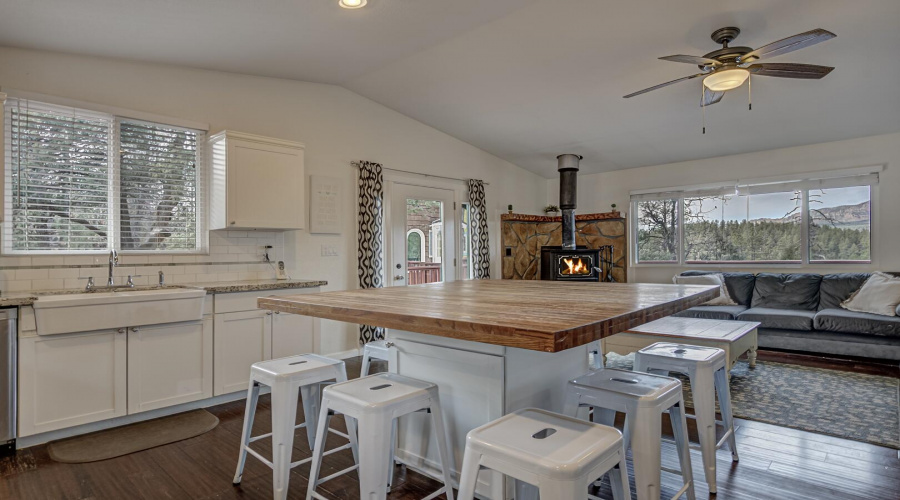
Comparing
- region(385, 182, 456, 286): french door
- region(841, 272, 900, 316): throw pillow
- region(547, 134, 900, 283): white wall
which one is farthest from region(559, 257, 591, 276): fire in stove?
A: region(841, 272, 900, 316): throw pillow

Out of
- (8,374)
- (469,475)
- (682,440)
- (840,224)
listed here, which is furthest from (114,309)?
(840,224)

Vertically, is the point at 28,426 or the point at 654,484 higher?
the point at 654,484

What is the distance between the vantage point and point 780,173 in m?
5.54

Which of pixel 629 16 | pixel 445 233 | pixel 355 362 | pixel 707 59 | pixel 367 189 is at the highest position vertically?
pixel 629 16

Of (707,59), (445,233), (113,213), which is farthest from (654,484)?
(445,233)

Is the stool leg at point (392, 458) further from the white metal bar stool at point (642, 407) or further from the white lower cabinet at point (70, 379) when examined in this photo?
the white lower cabinet at point (70, 379)

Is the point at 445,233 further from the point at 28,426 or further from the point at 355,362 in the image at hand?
the point at 28,426

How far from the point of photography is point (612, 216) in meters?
6.61

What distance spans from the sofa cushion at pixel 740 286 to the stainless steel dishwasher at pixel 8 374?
254 inches

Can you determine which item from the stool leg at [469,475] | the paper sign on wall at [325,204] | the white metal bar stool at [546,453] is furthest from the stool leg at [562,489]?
the paper sign on wall at [325,204]

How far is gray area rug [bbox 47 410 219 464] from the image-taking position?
8.34 ft

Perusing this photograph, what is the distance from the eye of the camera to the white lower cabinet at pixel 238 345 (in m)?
3.32

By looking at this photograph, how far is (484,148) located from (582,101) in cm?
191

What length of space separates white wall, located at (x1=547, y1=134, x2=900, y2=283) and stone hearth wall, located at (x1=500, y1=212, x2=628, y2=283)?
30 centimetres
